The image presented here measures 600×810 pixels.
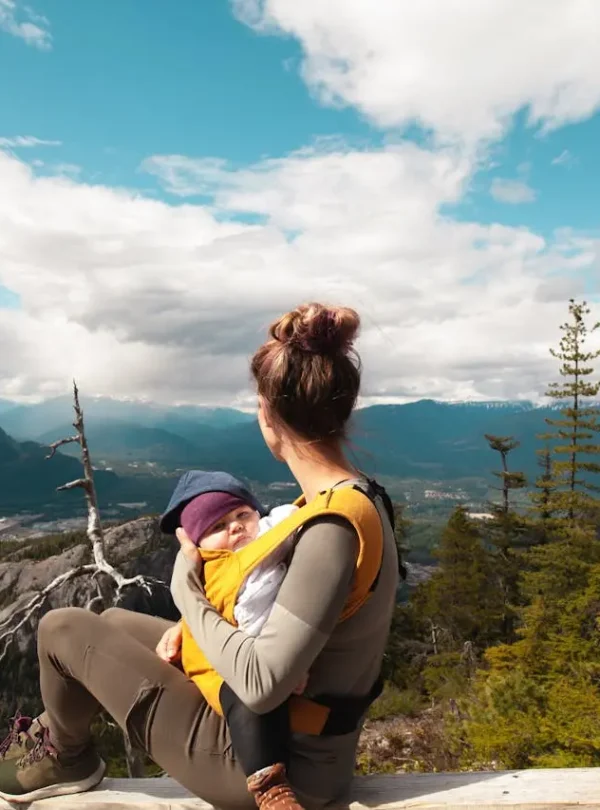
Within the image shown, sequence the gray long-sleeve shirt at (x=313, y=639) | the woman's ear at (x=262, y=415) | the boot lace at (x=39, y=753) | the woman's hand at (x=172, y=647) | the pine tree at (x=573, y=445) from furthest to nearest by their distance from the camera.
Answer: the pine tree at (x=573, y=445)
the boot lace at (x=39, y=753)
the woman's hand at (x=172, y=647)
the woman's ear at (x=262, y=415)
the gray long-sleeve shirt at (x=313, y=639)

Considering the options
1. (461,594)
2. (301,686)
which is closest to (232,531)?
(301,686)

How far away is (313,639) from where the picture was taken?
173cm

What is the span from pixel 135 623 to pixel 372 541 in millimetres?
1373

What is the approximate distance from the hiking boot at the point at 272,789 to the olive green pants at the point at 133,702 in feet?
0.40

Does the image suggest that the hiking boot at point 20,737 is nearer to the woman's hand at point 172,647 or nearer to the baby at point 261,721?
the woman's hand at point 172,647

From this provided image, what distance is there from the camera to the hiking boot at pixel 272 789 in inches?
76.4

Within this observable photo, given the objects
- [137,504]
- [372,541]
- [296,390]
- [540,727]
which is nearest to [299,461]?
[296,390]

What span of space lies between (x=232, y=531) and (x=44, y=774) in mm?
1226

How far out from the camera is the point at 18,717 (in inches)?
102

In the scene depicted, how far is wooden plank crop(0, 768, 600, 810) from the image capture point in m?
2.12

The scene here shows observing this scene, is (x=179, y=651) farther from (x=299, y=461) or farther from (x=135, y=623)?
(x=299, y=461)

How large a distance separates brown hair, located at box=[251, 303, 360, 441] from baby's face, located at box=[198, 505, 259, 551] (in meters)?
0.51

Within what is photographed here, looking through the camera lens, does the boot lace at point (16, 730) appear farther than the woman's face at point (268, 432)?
Yes

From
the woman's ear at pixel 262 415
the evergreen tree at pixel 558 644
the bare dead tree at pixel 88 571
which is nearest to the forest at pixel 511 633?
the evergreen tree at pixel 558 644
